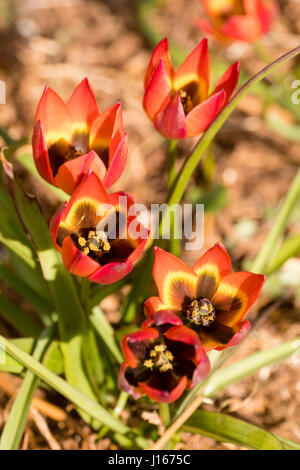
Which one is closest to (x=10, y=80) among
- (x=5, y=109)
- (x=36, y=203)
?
(x=5, y=109)

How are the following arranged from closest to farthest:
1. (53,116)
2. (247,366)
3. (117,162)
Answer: (117,162)
(53,116)
(247,366)

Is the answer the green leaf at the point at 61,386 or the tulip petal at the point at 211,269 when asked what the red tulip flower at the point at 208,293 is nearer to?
the tulip petal at the point at 211,269

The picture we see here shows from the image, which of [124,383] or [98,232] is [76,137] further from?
[124,383]

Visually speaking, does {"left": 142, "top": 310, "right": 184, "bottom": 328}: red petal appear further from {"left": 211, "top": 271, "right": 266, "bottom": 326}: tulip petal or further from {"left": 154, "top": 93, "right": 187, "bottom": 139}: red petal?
{"left": 154, "top": 93, "right": 187, "bottom": 139}: red petal

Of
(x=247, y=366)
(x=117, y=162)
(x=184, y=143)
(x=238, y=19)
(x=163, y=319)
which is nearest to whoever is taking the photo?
(x=163, y=319)

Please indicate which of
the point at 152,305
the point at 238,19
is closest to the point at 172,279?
the point at 152,305
